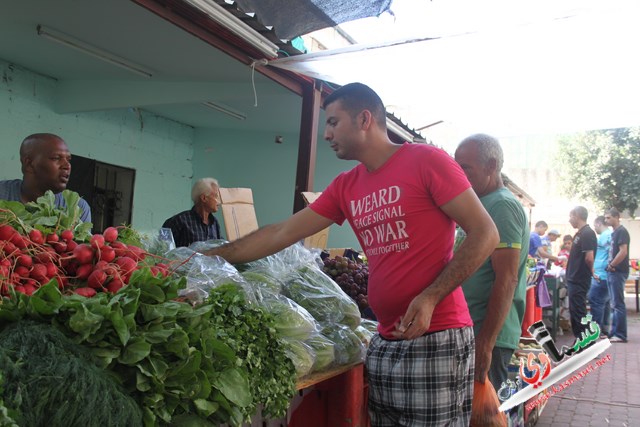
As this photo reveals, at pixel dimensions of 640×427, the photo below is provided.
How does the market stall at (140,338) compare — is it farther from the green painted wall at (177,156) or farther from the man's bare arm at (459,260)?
the green painted wall at (177,156)

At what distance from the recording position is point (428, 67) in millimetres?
4391

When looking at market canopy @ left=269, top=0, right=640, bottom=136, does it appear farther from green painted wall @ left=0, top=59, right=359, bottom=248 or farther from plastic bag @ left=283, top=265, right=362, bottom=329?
green painted wall @ left=0, top=59, right=359, bottom=248

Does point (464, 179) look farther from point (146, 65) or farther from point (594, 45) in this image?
point (146, 65)

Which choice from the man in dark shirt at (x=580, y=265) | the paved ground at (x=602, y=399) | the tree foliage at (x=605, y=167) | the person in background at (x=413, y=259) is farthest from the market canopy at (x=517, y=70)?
the tree foliage at (x=605, y=167)

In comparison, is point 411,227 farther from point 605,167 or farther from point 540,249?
point 605,167

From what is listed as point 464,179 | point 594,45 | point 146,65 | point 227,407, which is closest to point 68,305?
point 227,407

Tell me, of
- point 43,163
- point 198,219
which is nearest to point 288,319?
point 43,163

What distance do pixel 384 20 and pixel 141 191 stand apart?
5.89m

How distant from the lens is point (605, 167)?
22891 millimetres

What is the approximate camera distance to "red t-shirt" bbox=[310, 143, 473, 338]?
2.17m

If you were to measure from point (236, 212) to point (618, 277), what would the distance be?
7.81m

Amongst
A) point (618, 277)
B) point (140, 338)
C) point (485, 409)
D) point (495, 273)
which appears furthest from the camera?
point (618, 277)

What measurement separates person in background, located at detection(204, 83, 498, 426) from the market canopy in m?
1.73

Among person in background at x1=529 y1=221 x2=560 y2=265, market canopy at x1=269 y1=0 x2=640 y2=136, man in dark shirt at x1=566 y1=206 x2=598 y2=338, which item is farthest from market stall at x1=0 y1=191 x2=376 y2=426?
person in background at x1=529 y1=221 x2=560 y2=265
